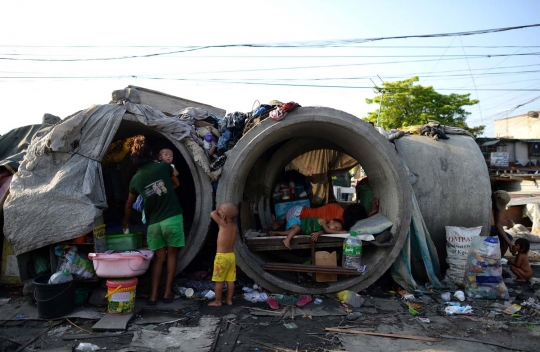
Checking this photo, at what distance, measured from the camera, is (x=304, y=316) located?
4.82m

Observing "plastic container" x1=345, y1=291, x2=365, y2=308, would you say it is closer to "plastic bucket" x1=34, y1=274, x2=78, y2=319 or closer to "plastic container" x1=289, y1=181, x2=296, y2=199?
"plastic container" x1=289, y1=181, x2=296, y2=199

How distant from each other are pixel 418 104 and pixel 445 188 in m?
19.9

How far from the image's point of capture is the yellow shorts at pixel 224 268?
5.03m

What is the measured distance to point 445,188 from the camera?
6395mm

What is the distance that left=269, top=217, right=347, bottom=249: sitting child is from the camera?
5.97 metres

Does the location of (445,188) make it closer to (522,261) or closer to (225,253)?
(522,261)

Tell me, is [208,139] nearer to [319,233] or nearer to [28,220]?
[319,233]

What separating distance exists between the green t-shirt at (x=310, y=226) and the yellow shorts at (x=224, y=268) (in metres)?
1.81

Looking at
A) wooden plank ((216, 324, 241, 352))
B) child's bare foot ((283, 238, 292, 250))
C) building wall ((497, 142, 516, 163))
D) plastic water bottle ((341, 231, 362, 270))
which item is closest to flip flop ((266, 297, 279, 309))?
wooden plank ((216, 324, 241, 352))

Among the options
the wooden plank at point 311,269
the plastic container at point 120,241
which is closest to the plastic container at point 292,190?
the wooden plank at point 311,269

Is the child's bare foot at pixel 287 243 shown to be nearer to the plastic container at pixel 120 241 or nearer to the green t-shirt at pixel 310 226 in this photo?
the green t-shirt at pixel 310 226

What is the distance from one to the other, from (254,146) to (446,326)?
314 cm

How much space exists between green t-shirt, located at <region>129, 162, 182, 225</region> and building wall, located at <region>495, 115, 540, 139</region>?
108ft

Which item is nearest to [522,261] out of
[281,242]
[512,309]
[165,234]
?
[512,309]
